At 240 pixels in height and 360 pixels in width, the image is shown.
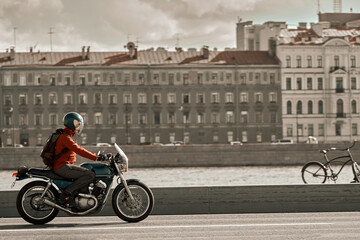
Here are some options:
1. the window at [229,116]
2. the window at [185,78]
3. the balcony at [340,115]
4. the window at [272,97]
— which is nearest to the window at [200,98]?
the window at [185,78]

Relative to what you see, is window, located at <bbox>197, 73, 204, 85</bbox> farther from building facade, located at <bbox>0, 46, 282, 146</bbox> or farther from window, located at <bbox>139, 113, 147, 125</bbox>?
window, located at <bbox>139, 113, 147, 125</bbox>

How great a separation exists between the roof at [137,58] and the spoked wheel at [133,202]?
2611 inches

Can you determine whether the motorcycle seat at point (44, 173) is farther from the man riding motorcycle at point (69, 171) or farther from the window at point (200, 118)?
the window at point (200, 118)

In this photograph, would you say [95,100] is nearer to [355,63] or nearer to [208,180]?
[355,63]

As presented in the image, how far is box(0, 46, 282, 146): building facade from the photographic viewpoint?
76.0 meters

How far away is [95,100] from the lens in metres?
77.1

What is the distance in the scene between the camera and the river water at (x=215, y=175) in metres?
38.1

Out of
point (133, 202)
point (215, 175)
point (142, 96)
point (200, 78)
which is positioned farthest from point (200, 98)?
point (133, 202)

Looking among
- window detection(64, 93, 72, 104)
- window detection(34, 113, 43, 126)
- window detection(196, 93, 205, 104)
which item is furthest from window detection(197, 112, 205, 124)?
window detection(34, 113, 43, 126)

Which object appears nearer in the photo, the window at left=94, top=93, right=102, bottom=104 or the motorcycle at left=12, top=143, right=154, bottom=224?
the motorcycle at left=12, top=143, right=154, bottom=224

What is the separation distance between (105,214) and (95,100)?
65.7 metres

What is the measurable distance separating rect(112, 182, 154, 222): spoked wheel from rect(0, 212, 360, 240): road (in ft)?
0.42

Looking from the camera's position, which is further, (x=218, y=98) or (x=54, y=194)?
(x=218, y=98)

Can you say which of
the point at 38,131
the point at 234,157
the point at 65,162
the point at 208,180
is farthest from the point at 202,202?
the point at 38,131
